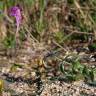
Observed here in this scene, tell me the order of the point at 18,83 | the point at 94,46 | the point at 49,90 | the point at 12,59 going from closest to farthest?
the point at 49,90
the point at 18,83
the point at 94,46
the point at 12,59

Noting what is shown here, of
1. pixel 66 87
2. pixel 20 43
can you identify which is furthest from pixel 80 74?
pixel 20 43

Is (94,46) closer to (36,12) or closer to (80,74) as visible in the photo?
(80,74)

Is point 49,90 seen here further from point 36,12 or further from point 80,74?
point 36,12

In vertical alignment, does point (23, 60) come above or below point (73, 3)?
below

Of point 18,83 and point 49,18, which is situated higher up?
point 49,18

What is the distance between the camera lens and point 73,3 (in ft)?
10.3

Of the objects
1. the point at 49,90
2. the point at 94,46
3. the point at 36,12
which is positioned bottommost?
the point at 49,90

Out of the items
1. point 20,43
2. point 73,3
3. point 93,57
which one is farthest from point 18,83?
point 73,3

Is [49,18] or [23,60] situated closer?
[23,60]

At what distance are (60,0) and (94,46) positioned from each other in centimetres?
57

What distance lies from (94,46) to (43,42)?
1.55 ft

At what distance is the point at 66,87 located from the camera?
238cm

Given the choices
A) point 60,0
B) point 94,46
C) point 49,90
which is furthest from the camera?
point 60,0

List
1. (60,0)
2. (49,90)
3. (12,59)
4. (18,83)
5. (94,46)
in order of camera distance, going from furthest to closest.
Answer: (60,0) → (12,59) → (94,46) → (18,83) → (49,90)
